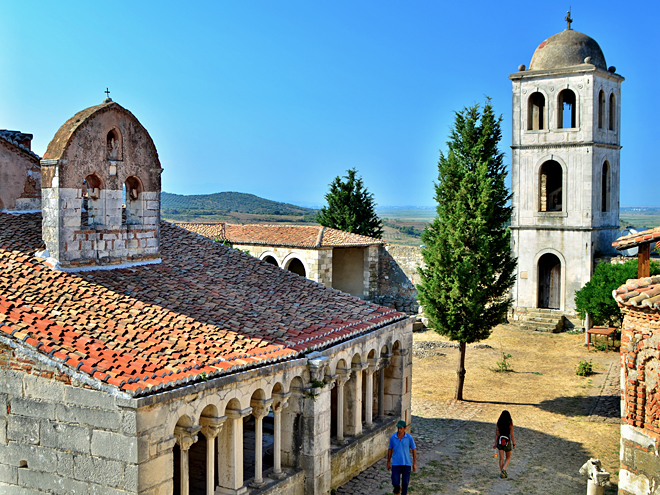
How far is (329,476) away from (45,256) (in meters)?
6.24

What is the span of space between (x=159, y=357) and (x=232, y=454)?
188 cm

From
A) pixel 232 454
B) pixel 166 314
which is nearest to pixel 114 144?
pixel 166 314

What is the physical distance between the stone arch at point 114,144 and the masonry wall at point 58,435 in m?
4.59

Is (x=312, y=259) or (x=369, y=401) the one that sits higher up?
(x=312, y=259)

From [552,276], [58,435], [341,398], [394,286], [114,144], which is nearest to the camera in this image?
[58,435]

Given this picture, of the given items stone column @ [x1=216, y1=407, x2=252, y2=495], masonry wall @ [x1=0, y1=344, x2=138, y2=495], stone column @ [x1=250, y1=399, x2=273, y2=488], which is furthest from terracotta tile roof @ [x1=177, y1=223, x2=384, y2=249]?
masonry wall @ [x1=0, y1=344, x2=138, y2=495]

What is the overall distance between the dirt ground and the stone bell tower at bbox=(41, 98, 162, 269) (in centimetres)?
616

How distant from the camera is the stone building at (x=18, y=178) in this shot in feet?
44.1

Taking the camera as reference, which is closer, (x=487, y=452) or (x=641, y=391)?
(x=641, y=391)

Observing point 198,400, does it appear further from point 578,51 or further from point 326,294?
point 578,51

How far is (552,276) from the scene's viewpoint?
2956cm

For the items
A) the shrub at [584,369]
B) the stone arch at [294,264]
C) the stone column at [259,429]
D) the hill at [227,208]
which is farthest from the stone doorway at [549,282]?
the hill at [227,208]

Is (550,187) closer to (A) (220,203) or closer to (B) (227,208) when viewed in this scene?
(B) (227,208)

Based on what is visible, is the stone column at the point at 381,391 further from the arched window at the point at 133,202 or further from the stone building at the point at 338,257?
the stone building at the point at 338,257
